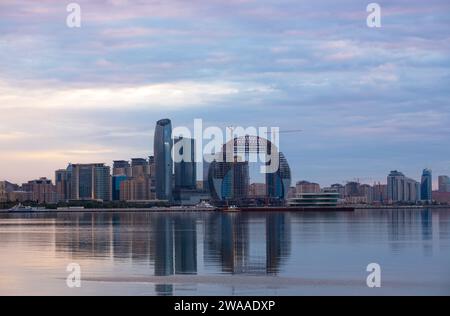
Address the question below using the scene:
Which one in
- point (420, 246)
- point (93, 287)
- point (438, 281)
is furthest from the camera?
point (420, 246)

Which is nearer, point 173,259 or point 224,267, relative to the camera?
A: point 224,267

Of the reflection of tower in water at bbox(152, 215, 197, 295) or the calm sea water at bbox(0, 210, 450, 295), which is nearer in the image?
the calm sea water at bbox(0, 210, 450, 295)

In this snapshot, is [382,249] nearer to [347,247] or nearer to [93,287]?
[347,247]

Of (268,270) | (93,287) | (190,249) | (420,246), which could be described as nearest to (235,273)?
(268,270)

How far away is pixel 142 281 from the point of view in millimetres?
31828

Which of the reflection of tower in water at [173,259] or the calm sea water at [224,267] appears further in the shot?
the reflection of tower in water at [173,259]

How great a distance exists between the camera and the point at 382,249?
163 feet
